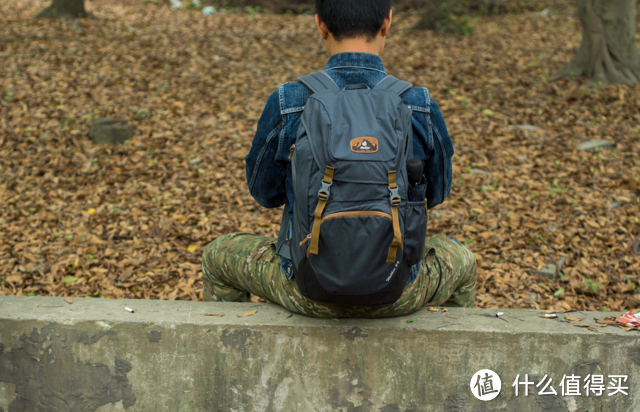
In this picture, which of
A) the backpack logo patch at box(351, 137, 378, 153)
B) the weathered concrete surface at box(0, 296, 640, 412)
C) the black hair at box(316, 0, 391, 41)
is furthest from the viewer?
the weathered concrete surface at box(0, 296, 640, 412)

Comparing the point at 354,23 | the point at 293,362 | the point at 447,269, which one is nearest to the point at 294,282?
the point at 293,362

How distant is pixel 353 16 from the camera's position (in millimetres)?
2232

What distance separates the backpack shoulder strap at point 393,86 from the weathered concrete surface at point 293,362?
973 mm

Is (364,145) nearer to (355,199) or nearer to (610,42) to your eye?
(355,199)

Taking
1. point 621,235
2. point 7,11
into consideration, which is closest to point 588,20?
point 621,235

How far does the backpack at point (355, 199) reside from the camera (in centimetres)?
193

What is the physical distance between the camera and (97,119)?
6.38 meters

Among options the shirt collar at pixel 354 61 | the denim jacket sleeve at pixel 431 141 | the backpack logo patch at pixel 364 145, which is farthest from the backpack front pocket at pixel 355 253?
the shirt collar at pixel 354 61

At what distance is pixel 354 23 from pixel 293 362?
1.44 meters

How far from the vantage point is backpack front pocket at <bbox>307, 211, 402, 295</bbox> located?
194 cm

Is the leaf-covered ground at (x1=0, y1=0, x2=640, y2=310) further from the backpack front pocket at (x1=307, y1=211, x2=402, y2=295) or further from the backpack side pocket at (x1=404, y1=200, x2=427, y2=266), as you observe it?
the backpack front pocket at (x1=307, y1=211, x2=402, y2=295)

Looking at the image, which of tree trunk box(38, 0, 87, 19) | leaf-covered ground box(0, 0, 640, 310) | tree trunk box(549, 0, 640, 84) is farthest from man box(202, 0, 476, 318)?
tree trunk box(38, 0, 87, 19)

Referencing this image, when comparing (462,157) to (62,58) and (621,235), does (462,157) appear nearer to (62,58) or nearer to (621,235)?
(621,235)

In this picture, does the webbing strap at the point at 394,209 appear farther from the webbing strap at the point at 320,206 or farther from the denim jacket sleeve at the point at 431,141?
the denim jacket sleeve at the point at 431,141
